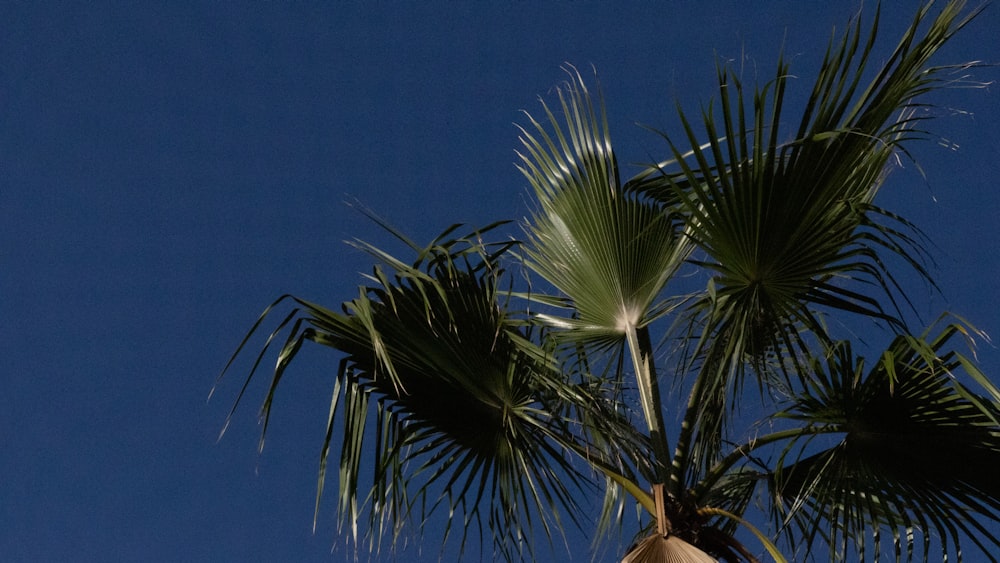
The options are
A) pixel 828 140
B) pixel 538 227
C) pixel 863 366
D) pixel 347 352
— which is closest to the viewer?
pixel 828 140

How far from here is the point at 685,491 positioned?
3.65 m

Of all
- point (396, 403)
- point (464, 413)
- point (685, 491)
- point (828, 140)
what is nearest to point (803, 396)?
point (685, 491)

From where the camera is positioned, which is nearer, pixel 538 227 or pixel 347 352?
pixel 347 352

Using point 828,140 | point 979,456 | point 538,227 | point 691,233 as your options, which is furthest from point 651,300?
point 979,456

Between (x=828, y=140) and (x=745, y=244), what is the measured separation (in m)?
0.40

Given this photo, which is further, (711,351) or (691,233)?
(691,233)

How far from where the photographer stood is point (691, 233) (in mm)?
3871

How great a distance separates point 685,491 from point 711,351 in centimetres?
49

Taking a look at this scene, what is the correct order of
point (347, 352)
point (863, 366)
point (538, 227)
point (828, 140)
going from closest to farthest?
point (828, 140)
point (863, 366)
point (347, 352)
point (538, 227)

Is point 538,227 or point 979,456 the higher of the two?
point 538,227

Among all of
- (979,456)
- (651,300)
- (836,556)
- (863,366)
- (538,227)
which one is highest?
(538,227)

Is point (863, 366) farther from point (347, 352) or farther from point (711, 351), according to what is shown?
point (347, 352)

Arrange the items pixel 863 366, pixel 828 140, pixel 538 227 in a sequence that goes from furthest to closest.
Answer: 1. pixel 538 227
2. pixel 863 366
3. pixel 828 140

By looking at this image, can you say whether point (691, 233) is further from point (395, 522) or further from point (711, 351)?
point (395, 522)
